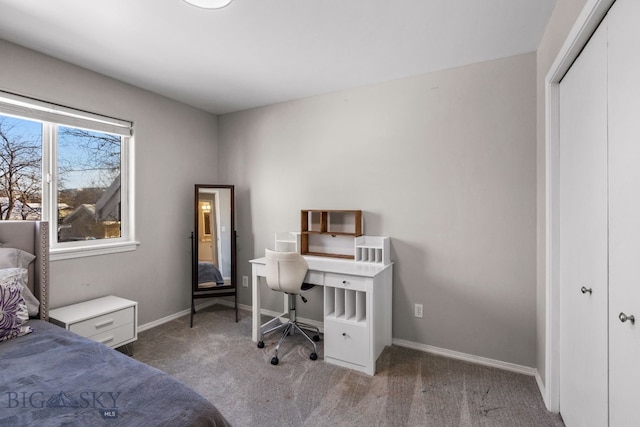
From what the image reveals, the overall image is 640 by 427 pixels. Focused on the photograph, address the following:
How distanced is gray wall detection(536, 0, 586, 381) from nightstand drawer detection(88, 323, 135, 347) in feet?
10.7

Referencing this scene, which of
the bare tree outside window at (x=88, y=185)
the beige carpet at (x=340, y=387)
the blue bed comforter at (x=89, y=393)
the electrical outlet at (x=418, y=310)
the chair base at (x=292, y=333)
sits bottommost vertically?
the beige carpet at (x=340, y=387)

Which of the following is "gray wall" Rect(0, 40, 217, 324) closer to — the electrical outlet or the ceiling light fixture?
the ceiling light fixture

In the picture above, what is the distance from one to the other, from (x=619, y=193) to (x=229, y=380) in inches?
101

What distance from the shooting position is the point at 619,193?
3.95 ft

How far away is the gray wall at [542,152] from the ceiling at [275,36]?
0.38 feet

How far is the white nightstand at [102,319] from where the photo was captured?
2371 mm

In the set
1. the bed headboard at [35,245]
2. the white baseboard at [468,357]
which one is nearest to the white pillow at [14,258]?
the bed headboard at [35,245]

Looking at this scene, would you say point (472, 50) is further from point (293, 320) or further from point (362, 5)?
point (293, 320)

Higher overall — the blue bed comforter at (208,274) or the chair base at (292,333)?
the blue bed comforter at (208,274)

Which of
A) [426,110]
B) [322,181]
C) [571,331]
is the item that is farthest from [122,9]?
[571,331]

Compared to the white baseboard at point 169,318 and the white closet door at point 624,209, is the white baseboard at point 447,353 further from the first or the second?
the white closet door at point 624,209

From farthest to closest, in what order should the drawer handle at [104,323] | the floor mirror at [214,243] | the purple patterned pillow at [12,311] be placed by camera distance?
the floor mirror at [214,243]
the drawer handle at [104,323]
the purple patterned pillow at [12,311]

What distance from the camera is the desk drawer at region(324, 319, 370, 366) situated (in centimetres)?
246

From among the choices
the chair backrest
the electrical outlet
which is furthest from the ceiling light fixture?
the electrical outlet
